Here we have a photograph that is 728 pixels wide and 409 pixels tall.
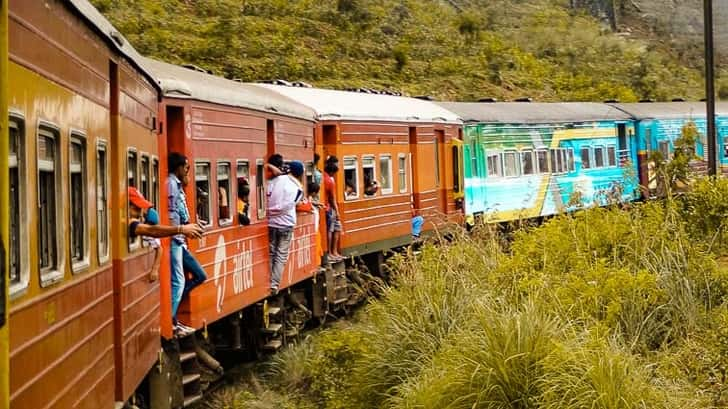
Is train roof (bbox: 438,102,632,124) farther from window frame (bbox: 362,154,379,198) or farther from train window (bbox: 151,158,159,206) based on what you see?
train window (bbox: 151,158,159,206)

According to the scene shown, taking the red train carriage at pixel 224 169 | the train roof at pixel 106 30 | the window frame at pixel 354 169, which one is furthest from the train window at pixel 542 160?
the train roof at pixel 106 30

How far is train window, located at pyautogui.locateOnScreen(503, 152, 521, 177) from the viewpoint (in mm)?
25688

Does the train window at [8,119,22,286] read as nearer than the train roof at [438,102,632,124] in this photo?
Yes

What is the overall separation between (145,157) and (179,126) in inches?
60.8

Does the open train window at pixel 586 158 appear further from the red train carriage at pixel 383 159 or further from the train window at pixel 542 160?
the red train carriage at pixel 383 159

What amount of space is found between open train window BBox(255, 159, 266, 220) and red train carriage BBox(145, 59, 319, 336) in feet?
0.03

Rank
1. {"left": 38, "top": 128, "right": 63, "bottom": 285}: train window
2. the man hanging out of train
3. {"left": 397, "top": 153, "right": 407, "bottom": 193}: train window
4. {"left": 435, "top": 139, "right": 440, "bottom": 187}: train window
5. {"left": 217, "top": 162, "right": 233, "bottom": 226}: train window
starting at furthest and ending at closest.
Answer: {"left": 435, "top": 139, "right": 440, "bottom": 187}: train window < {"left": 397, "top": 153, "right": 407, "bottom": 193}: train window < {"left": 217, "top": 162, "right": 233, "bottom": 226}: train window < the man hanging out of train < {"left": 38, "top": 128, "right": 63, "bottom": 285}: train window

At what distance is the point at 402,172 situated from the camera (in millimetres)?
20359

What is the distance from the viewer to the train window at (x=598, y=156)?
29672 mm

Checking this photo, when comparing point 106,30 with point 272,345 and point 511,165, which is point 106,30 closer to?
point 272,345

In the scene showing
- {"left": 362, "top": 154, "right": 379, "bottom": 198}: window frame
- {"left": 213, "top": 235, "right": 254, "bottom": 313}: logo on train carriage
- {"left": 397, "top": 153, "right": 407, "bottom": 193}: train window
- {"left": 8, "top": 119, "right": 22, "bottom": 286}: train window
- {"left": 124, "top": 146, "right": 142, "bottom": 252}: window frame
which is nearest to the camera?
{"left": 8, "top": 119, "right": 22, "bottom": 286}: train window

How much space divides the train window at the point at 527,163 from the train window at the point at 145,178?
1802cm

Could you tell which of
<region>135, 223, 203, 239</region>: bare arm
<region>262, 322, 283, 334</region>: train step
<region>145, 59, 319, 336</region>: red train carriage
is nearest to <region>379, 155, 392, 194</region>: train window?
<region>145, 59, 319, 336</region>: red train carriage

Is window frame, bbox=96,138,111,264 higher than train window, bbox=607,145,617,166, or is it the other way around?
train window, bbox=607,145,617,166
